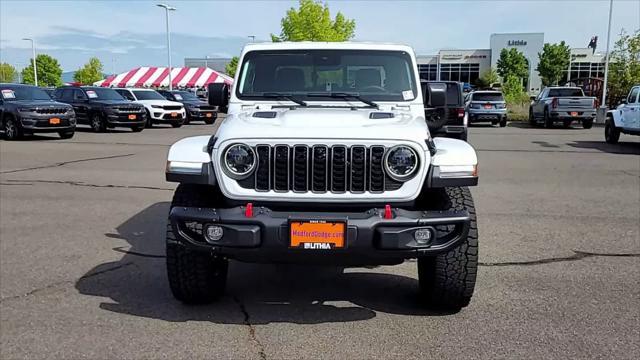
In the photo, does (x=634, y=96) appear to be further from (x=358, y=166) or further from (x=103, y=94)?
(x=103, y=94)

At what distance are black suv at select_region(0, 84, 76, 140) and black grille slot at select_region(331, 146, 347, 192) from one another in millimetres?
16655

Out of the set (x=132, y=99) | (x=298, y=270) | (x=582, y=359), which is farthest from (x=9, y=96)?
(x=582, y=359)

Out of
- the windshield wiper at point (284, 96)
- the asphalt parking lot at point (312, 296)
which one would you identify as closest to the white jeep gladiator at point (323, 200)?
the asphalt parking lot at point (312, 296)

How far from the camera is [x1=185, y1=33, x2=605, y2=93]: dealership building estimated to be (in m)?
88.0

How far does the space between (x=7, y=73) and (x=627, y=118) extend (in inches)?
3684

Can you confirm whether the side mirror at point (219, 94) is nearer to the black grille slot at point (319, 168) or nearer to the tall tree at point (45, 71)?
the black grille slot at point (319, 168)

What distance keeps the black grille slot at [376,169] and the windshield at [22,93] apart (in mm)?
17912

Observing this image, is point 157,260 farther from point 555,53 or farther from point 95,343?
point 555,53

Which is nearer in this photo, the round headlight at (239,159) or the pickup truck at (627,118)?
the round headlight at (239,159)

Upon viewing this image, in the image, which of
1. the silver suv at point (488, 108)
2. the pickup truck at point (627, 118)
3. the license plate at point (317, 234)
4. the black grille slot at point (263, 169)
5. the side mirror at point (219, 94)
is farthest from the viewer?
the silver suv at point (488, 108)

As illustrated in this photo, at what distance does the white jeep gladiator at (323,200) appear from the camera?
368cm

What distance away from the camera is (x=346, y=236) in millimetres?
3646

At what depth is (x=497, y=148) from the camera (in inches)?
680

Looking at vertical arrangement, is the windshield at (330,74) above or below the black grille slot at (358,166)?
above
